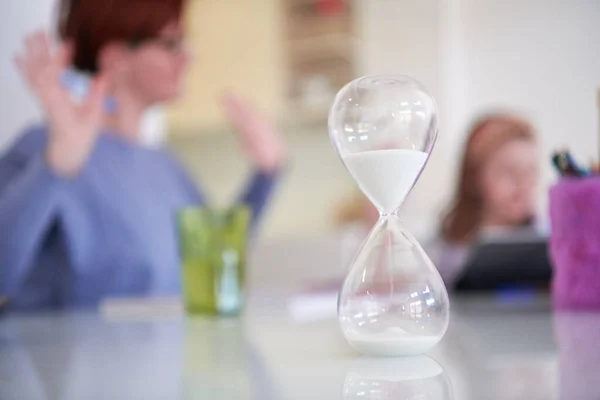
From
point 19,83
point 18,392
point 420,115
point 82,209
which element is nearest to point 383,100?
point 420,115

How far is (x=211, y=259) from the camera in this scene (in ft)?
3.37

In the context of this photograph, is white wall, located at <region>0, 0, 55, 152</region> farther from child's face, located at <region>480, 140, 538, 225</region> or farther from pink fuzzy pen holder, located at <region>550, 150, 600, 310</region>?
pink fuzzy pen holder, located at <region>550, 150, 600, 310</region>

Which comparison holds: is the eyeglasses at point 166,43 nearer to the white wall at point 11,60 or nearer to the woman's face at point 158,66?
the woman's face at point 158,66

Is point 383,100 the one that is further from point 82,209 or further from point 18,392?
point 82,209

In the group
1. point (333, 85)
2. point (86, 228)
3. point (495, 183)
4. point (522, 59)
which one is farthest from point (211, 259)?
point (333, 85)

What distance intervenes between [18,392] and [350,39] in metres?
2.75

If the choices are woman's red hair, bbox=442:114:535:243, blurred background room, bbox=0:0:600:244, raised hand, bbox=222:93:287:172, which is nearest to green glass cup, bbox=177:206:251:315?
raised hand, bbox=222:93:287:172

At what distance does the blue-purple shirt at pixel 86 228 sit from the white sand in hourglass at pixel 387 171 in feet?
3.23

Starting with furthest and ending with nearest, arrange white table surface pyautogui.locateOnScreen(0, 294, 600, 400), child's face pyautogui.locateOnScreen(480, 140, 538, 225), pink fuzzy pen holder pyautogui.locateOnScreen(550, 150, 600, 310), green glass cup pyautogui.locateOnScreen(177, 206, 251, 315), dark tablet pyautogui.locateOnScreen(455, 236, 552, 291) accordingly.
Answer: child's face pyautogui.locateOnScreen(480, 140, 538, 225), dark tablet pyautogui.locateOnScreen(455, 236, 552, 291), green glass cup pyautogui.locateOnScreen(177, 206, 251, 315), pink fuzzy pen holder pyautogui.locateOnScreen(550, 150, 600, 310), white table surface pyautogui.locateOnScreen(0, 294, 600, 400)

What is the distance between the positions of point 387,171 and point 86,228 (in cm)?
122

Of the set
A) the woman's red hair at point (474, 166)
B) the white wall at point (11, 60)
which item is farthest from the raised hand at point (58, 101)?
the woman's red hair at point (474, 166)

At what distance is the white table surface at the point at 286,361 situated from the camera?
1.54 ft

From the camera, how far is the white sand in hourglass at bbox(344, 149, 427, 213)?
0.54 m

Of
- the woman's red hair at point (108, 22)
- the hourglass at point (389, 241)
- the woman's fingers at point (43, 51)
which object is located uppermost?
the woman's red hair at point (108, 22)
